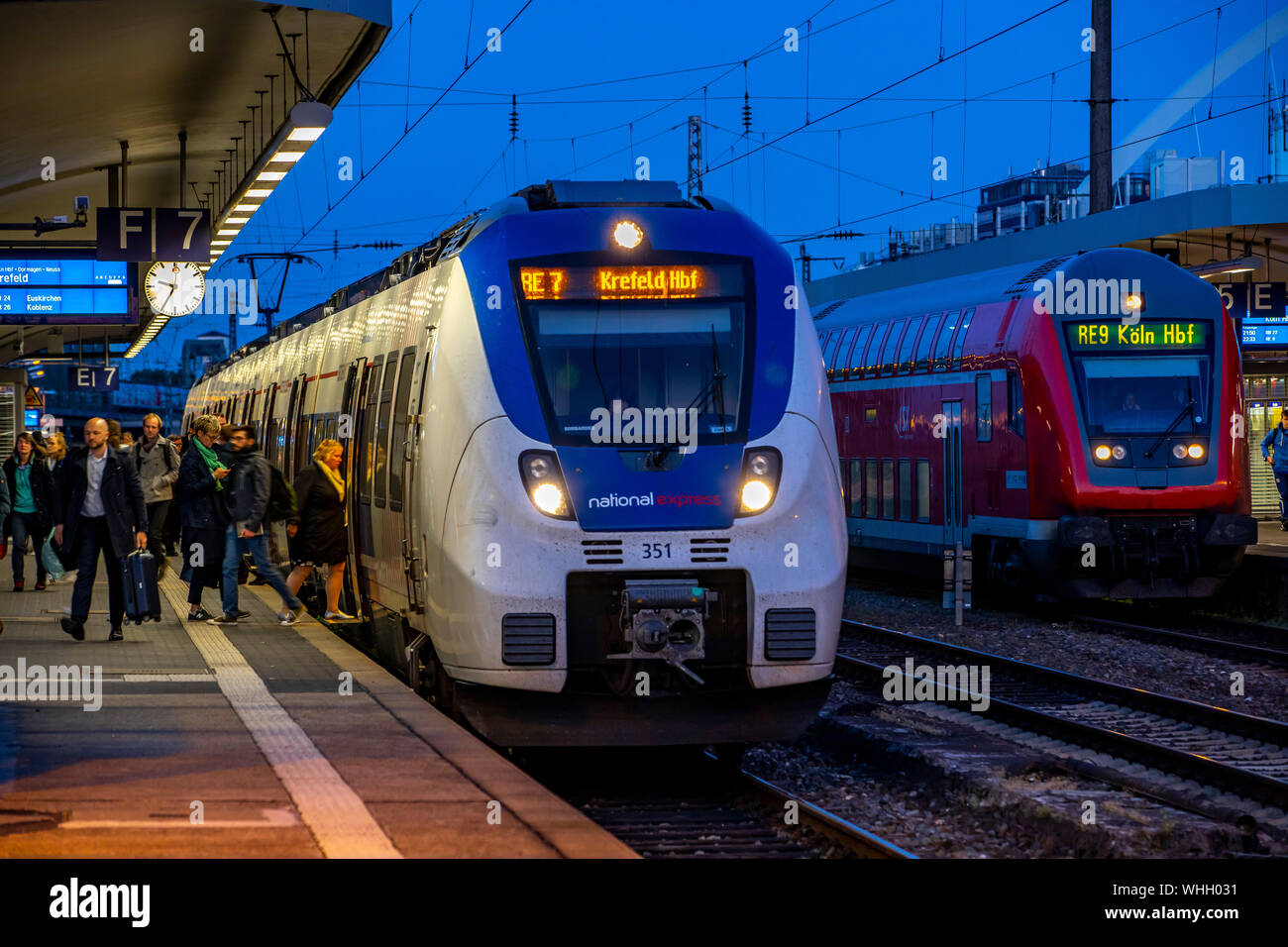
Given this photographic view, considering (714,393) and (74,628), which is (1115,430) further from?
(74,628)

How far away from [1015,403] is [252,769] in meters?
11.2

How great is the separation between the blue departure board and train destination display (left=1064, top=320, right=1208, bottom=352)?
40.0ft

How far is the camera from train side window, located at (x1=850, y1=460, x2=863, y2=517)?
71.3ft

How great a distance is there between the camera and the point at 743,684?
8750 millimetres

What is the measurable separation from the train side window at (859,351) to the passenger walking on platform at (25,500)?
10.1 m

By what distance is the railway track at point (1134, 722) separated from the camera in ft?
31.7

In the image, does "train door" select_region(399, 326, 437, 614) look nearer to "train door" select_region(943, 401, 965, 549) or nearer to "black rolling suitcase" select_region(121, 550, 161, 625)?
"black rolling suitcase" select_region(121, 550, 161, 625)

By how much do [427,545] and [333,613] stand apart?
14.7 ft

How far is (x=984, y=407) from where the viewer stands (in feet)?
59.0

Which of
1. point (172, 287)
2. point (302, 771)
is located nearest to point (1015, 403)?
point (302, 771)

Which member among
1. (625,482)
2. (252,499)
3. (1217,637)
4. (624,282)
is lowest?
(1217,637)

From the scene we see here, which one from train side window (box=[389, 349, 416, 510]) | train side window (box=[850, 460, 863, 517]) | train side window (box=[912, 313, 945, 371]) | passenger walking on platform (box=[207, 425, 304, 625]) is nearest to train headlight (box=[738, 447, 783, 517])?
train side window (box=[389, 349, 416, 510])

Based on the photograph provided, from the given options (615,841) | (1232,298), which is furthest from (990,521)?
(615,841)

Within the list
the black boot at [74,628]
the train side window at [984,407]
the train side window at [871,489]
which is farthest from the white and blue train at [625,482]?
the train side window at [871,489]
